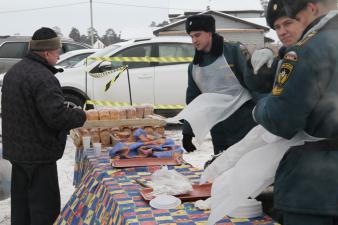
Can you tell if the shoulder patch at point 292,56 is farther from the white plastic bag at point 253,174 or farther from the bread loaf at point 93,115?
the bread loaf at point 93,115

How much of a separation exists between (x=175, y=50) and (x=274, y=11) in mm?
6514

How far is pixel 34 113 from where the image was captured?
2889 mm

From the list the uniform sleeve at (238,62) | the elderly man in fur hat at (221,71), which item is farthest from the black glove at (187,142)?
the uniform sleeve at (238,62)

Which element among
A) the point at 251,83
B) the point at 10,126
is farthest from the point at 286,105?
the point at 10,126

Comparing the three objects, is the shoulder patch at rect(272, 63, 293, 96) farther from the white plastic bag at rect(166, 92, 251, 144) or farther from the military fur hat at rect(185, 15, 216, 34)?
the military fur hat at rect(185, 15, 216, 34)

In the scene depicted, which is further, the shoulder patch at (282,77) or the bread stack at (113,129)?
the bread stack at (113,129)

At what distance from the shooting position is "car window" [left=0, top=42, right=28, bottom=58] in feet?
41.9

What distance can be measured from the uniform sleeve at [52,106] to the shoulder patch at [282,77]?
1.77 meters

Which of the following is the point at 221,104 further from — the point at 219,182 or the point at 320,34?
the point at 320,34

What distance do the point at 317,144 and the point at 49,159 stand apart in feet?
6.71

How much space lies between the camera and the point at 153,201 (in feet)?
6.85

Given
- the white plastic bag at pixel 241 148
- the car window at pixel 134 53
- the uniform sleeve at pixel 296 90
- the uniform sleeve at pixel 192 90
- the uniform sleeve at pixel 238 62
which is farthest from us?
the car window at pixel 134 53

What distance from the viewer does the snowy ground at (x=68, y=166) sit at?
4.30 m

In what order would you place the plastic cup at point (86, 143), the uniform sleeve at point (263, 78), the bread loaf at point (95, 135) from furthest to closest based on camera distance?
the bread loaf at point (95, 135) < the plastic cup at point (86, 143) < the uniform sleeve at point (263, 78)
